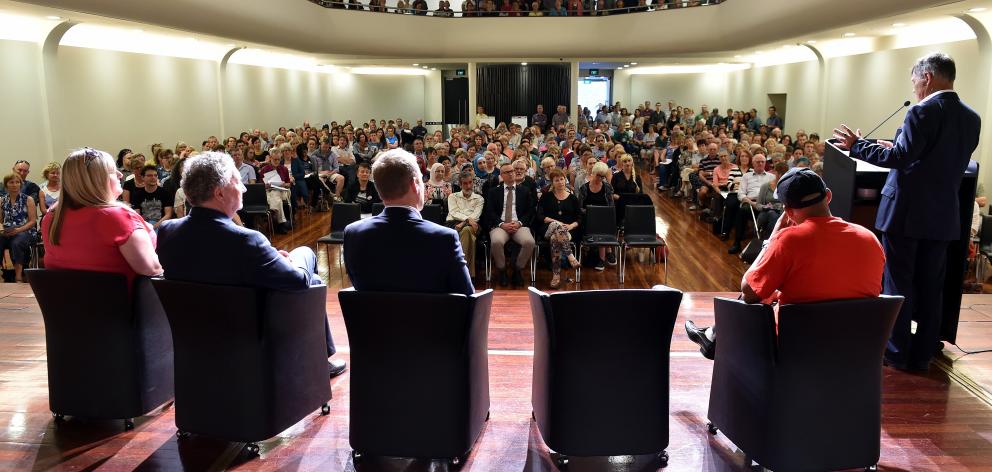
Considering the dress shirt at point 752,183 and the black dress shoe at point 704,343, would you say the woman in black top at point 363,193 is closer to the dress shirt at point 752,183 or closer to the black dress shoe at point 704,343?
the dress shirt at point 752,183

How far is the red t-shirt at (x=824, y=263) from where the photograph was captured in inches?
99.8

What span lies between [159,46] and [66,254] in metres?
11.0

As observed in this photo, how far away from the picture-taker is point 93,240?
9.65 ft

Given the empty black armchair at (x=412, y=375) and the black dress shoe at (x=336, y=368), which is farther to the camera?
the black dress shoe at (x=336, y=368)

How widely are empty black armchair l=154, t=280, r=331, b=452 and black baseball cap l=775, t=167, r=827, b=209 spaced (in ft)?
6.08

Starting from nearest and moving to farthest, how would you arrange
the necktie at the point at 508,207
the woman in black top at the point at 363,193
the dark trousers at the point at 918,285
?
the dark trousers at the point at 918,285
the necktie at the point at 508,207
the woman in black top at the point at 363,193

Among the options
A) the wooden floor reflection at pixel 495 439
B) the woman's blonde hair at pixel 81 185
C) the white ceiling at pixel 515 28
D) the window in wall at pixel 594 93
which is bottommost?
the wooden floor reflection at pixel 495 439

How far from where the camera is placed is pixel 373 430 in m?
2.69

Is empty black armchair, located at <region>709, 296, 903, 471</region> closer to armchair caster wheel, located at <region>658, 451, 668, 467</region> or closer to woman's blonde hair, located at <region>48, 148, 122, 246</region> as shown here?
armchair caster wheel, located at <region>658, 451, 668, 467</region>

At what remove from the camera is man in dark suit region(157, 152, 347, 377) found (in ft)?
8.68

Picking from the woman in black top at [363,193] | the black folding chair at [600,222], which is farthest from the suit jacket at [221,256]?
the woman in black top at [363,193]

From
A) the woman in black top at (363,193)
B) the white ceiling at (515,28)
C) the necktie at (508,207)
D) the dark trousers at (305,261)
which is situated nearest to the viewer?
the dark trousers at (305,261)

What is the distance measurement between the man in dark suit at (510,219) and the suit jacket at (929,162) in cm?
359

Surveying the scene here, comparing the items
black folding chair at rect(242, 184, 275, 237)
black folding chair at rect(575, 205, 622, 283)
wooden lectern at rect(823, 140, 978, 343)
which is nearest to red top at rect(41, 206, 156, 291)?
wooden lectern at rect(823, 140, 978, 343)
